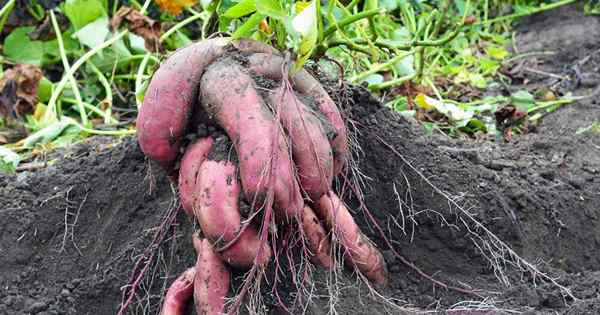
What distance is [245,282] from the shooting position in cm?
132

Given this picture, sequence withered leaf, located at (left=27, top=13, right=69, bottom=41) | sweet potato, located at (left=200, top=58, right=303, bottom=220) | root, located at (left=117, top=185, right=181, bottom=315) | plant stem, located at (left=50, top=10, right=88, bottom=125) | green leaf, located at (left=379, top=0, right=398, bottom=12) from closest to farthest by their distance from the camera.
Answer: sweet potato, located at (left=200, top=58, right=303, bottom=220), root, located at (left=117, top=185, right=181, bottom=315), green leaf, located at (left=379, top=0, right=398, bottom=12), plant stem, located at (left=50, top=10, right=88, bottom=125), withered leaf, located at (left=27, top=13, right=69, bottom=41)

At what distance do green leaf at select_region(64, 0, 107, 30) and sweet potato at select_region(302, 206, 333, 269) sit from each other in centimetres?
149

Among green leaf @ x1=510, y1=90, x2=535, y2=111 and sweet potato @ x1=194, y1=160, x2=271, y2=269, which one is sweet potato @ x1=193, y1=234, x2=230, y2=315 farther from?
green leaf @ x1=510, y1=90, x2=535, y2=111

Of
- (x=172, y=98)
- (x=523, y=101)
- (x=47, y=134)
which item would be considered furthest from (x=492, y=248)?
(x=47, y=134)

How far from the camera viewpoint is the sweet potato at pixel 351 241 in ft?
4.75

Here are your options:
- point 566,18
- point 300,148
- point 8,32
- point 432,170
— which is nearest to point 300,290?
point 300,148

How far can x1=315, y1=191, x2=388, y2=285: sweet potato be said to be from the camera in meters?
1.45

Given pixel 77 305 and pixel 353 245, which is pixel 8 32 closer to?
pixel 77 305

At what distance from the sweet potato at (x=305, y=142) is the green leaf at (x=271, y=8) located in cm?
12

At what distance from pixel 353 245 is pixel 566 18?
3.11 meters

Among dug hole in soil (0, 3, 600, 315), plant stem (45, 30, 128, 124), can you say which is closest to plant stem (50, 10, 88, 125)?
plant stem (45, 30, 128, 124)

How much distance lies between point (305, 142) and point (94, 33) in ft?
4.93

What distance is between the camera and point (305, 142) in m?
1.36

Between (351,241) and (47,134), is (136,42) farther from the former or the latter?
(351,241)
